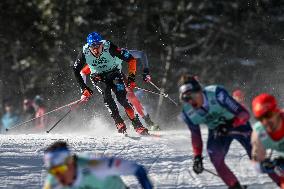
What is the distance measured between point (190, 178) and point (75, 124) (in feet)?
38.5

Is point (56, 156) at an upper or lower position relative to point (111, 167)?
upper

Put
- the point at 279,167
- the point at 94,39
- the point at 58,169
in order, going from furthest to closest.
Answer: the point at 94,39 → the point at 279,167 → the point at 58,169

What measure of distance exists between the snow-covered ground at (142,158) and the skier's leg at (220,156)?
3.72ft

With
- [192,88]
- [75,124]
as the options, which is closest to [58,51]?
A: [75,124]

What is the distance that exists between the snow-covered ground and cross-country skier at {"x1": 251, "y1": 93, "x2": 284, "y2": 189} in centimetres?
210

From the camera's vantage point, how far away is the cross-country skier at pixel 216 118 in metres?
7.82

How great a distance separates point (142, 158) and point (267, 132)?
176 inches

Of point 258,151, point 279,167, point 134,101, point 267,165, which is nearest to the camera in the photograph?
point 267,165

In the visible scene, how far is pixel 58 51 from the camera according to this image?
30.7 metres

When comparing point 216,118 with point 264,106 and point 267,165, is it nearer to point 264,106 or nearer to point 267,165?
point 267,165

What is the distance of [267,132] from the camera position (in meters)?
6.93

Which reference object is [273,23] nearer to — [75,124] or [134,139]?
[75,124]

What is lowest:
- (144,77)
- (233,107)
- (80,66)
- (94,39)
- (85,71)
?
(233,107)

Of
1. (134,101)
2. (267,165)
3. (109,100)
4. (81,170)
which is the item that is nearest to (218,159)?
(267,165)
